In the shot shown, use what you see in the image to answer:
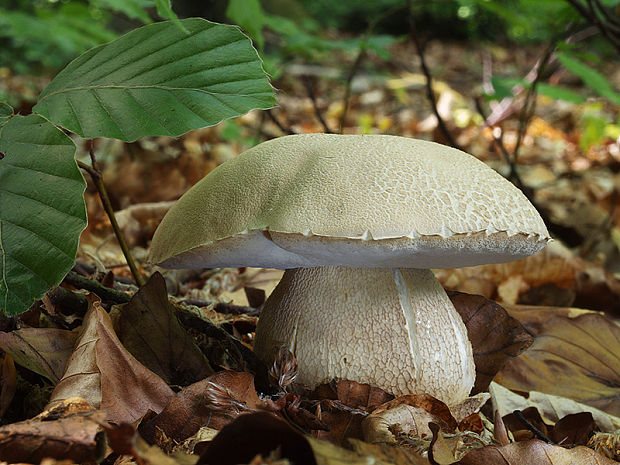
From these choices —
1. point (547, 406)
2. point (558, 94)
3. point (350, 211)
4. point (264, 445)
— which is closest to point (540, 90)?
point (558, 94)

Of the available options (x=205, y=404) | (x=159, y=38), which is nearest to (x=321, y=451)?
(x=205, y=404)

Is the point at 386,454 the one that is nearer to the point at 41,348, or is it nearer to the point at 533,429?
the point at 533,429

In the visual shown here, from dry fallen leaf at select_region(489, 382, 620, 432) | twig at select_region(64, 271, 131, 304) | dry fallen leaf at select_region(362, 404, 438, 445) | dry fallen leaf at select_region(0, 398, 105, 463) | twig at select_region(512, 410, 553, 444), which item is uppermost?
dry fallen leaf at select_region(0, 398, 105, 463)

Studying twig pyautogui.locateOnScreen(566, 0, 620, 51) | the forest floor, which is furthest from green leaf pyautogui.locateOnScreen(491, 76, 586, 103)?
the forest floor

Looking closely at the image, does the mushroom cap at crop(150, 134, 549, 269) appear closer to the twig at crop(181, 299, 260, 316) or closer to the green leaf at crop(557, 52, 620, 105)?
the twig at crop(181, 299, 260, 316)

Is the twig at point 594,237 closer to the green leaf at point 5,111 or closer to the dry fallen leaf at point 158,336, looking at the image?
the dry fallen leaf at point 158,336

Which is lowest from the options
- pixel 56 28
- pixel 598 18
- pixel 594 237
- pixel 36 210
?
pixel 594 237
